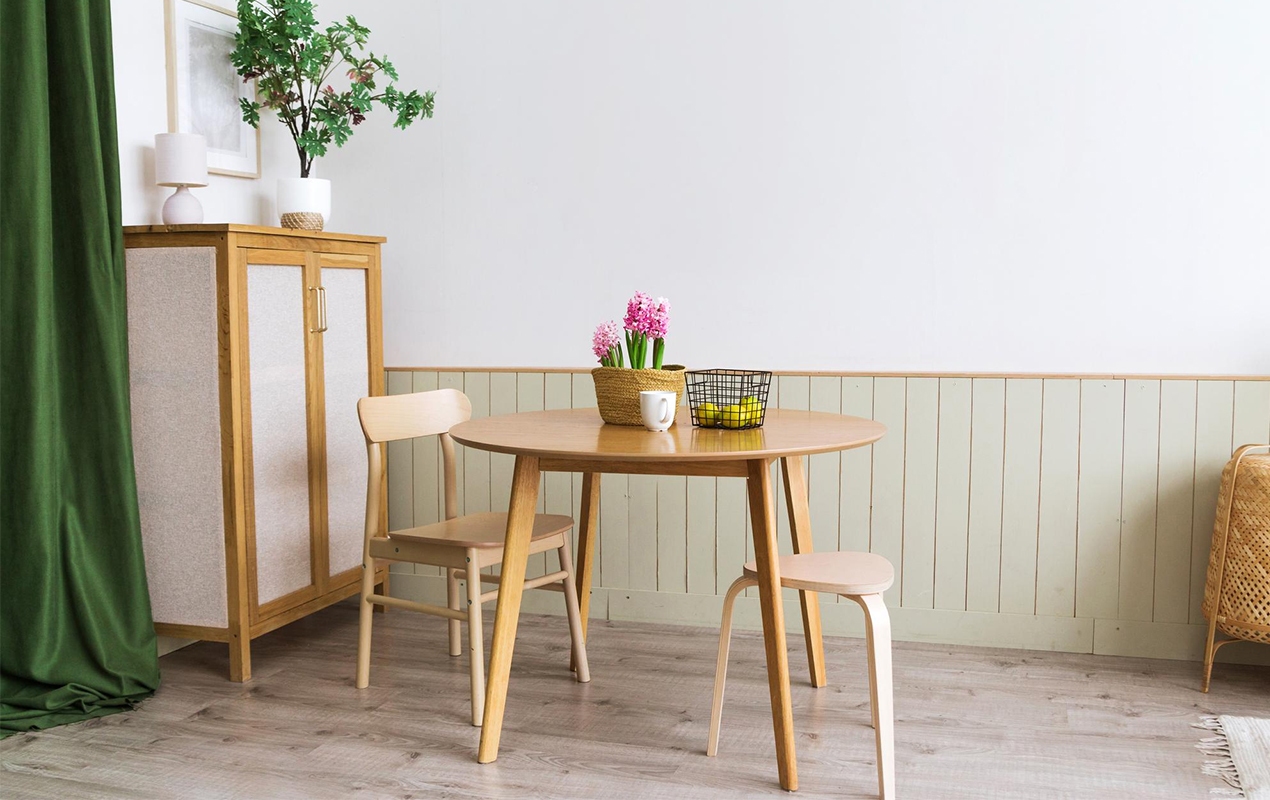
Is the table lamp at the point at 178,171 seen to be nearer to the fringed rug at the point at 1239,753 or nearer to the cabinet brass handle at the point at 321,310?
the cabinet brass handle at the point at 321,310

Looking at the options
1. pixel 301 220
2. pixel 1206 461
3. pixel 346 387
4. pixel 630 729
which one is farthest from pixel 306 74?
pixel 1206 461

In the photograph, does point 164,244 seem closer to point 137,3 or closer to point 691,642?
point 137,3

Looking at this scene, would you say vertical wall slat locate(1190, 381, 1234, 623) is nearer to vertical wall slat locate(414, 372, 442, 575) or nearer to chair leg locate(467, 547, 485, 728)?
chair leg locate(467, 547, 485, 728)

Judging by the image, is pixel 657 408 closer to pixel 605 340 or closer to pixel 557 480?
pixel 605 340

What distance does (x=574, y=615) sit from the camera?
9.37 ft

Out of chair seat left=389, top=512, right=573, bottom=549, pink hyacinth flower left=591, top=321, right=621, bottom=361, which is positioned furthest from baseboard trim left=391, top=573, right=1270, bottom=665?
pink hyacinth flower left=591, top=321, right=621, bottom=361

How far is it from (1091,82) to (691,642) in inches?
→ 78.2

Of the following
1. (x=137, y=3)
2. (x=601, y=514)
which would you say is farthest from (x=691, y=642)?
(x=137, y=3)

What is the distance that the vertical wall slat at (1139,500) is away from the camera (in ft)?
10.1

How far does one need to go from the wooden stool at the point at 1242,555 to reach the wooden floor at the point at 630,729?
187 millimetres

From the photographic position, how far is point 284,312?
121 inches

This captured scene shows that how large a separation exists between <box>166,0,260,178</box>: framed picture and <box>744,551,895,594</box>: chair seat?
2.14 meters

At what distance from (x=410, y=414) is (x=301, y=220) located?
2.63 feet

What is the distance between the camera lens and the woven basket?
2543 mm
